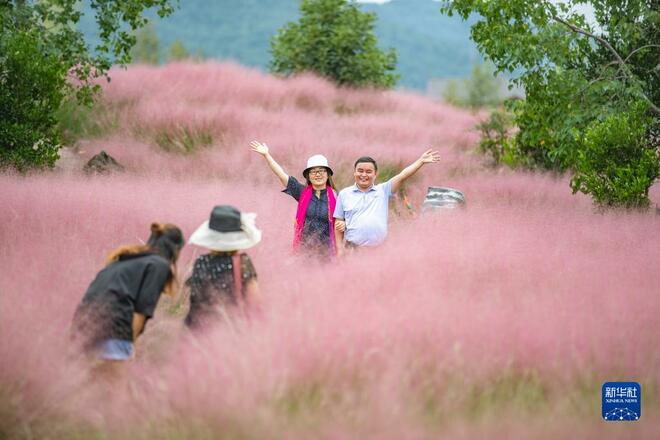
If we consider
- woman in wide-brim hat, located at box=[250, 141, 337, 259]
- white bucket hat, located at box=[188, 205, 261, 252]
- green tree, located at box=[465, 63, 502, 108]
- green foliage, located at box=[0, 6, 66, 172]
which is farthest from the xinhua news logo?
green tree, located at box=[465, 63, 502, 108]

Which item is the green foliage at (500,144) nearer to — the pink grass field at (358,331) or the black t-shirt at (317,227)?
the pink grass field at (358,331)

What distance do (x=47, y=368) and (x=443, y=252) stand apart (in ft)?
10.5

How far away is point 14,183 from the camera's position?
8453mm

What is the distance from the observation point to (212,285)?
4.51 m

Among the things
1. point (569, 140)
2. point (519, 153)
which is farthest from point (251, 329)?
point (519, 153)

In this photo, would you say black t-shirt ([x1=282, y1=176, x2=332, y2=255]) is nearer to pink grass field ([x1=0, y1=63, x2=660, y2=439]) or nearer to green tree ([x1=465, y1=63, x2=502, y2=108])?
pink grass field ([x1=0, y1=63, x2=660, y2=439])

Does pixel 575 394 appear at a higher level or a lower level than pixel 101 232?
lower

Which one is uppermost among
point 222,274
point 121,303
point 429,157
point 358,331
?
point 429,157

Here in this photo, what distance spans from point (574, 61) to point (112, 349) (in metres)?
8.62

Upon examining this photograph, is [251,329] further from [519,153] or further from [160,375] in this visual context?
[519,153]

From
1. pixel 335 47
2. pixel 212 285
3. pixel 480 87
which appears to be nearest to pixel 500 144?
pixel 335 47

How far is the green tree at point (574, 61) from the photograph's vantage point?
383 inches

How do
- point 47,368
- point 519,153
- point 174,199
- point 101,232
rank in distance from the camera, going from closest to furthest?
1. point 47,368
2. point 101,232
3. point 174,199
4. point 519,153

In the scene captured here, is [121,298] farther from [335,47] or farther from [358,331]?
[335,47]
